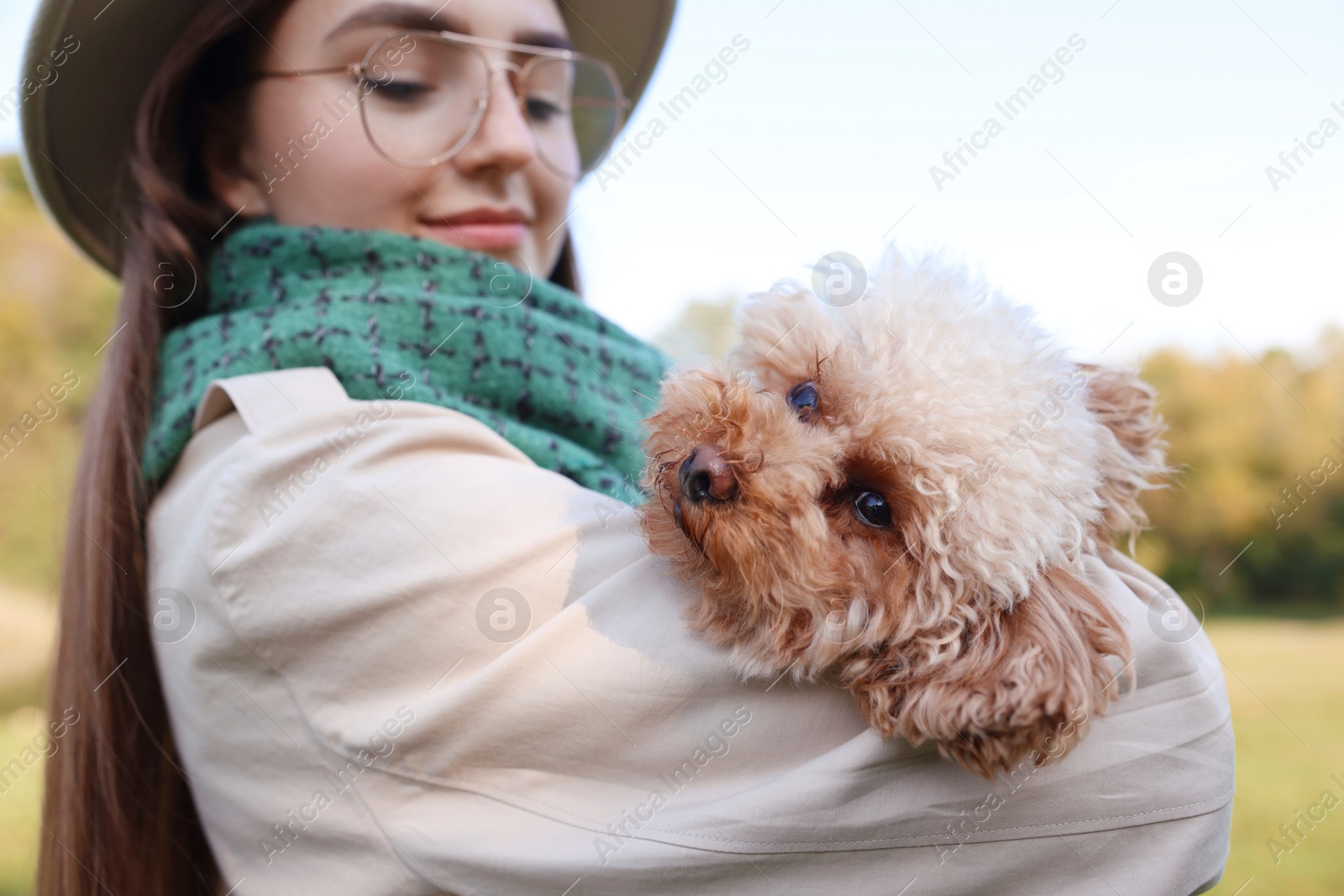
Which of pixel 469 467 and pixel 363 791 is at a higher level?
pixel 469 467

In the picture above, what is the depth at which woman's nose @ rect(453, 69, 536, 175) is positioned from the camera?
5.72ft

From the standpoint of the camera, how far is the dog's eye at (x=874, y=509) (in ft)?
4.43

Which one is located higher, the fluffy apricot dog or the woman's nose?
the woman's nose

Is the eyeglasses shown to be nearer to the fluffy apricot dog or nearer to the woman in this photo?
the woman

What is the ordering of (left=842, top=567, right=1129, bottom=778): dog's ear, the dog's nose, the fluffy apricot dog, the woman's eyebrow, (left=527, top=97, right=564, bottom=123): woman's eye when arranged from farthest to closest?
(left=527, top=97, right=564, bottom=123): woman's eye → the woman's eyebrow → the dog's nose → the fluffy apricot dog → (left=842, top=567, right=1129, bottom=778): dog's ear

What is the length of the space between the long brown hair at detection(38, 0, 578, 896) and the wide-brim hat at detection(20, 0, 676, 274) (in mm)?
68

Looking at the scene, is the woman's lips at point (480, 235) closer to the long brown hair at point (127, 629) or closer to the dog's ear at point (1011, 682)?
the long brown hair at point (127, 629)

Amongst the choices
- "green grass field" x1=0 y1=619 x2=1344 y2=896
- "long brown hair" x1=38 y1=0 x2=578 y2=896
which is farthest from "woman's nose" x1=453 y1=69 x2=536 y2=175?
"green grass field" x1=0 y1=619 x2=1344 y2=896

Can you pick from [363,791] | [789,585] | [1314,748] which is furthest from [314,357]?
[1314,748]

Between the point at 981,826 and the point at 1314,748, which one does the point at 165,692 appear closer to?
the point at 981,826

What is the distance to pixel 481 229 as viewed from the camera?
5.96 ft

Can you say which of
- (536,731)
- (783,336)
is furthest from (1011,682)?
(783,336)

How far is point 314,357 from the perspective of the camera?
1.44 m

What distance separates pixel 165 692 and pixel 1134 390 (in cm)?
179
